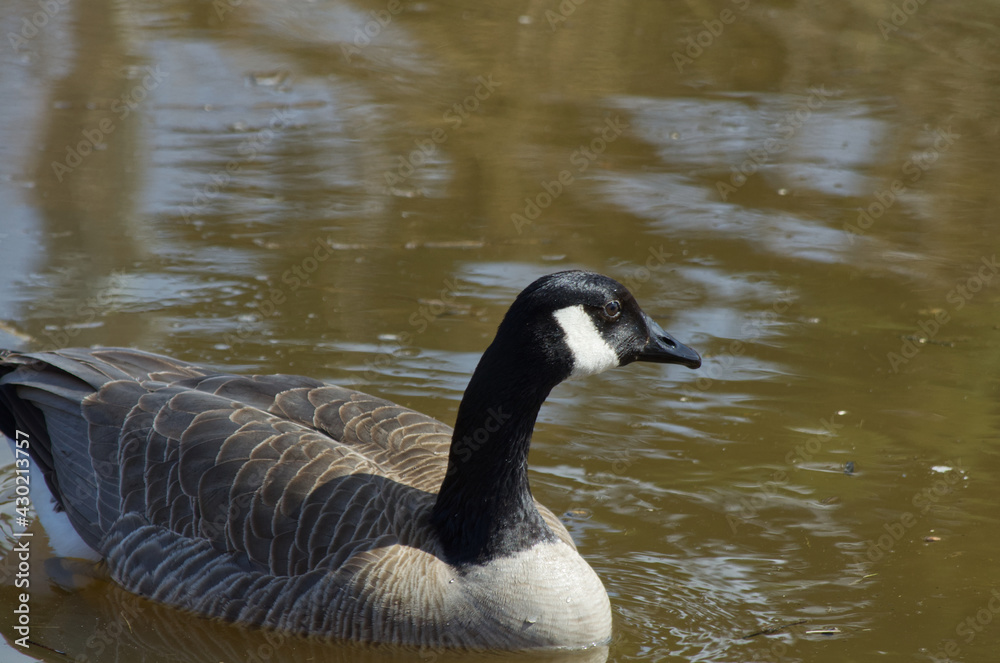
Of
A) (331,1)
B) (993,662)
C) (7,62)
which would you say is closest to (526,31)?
(331,1)

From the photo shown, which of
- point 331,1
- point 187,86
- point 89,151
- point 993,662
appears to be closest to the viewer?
point 993,662

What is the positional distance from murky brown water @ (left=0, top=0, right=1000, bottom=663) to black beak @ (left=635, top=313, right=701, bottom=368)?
1262 millimetres

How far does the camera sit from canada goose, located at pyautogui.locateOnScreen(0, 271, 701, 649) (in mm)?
5758

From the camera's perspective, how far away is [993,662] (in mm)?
5891

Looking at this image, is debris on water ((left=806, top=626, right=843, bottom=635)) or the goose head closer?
the goose head

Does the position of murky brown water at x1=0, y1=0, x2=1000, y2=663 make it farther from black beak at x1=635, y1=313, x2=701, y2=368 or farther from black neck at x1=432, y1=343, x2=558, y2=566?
black beak at x1=635, y1=313, x2=701, y2=368

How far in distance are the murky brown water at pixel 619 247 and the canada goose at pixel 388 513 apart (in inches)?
9.6

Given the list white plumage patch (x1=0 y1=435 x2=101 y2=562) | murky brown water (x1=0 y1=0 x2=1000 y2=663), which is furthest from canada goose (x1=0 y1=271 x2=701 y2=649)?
white plumage patch (x1=0 y1=435 x2=101 y2=562)

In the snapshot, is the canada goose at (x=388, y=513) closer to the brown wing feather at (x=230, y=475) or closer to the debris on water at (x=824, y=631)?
the brown wing feather at (x=230, y=475)

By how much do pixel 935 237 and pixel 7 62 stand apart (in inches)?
437

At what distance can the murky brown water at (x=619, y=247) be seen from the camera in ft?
21.6

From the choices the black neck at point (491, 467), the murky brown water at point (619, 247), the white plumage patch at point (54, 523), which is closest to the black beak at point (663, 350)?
the black neck at point (491, 467)

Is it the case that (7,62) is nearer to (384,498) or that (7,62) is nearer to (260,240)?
(260,240)

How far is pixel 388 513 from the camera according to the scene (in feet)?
19.3
